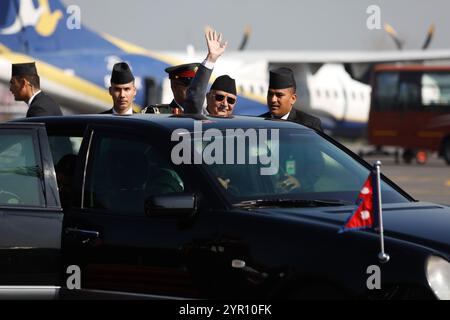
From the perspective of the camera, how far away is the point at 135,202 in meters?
7.20

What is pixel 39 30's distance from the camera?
40500 mm

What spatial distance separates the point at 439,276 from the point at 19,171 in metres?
2.76

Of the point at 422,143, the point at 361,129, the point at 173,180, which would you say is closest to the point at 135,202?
the point at 173,180

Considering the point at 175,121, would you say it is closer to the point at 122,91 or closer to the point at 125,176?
the point at 125,176

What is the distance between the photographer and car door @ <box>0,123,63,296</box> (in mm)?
7254

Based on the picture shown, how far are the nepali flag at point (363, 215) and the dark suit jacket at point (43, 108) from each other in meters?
4.73

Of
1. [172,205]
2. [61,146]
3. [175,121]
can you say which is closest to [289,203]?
[172,205]

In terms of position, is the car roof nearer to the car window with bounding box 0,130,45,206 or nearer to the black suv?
the black suv

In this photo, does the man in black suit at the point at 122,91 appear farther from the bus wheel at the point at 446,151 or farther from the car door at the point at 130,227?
the bus wheel at the point at 446,151

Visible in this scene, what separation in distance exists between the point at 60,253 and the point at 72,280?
0.57 ft

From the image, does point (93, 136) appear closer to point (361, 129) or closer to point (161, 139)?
point (161, 139)

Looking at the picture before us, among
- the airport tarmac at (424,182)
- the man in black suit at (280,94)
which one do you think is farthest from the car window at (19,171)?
the airport tarmac at (424,182)

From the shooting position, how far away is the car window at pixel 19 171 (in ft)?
25.0

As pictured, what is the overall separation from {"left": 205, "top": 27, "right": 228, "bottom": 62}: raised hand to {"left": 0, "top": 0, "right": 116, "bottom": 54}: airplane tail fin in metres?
30.2
